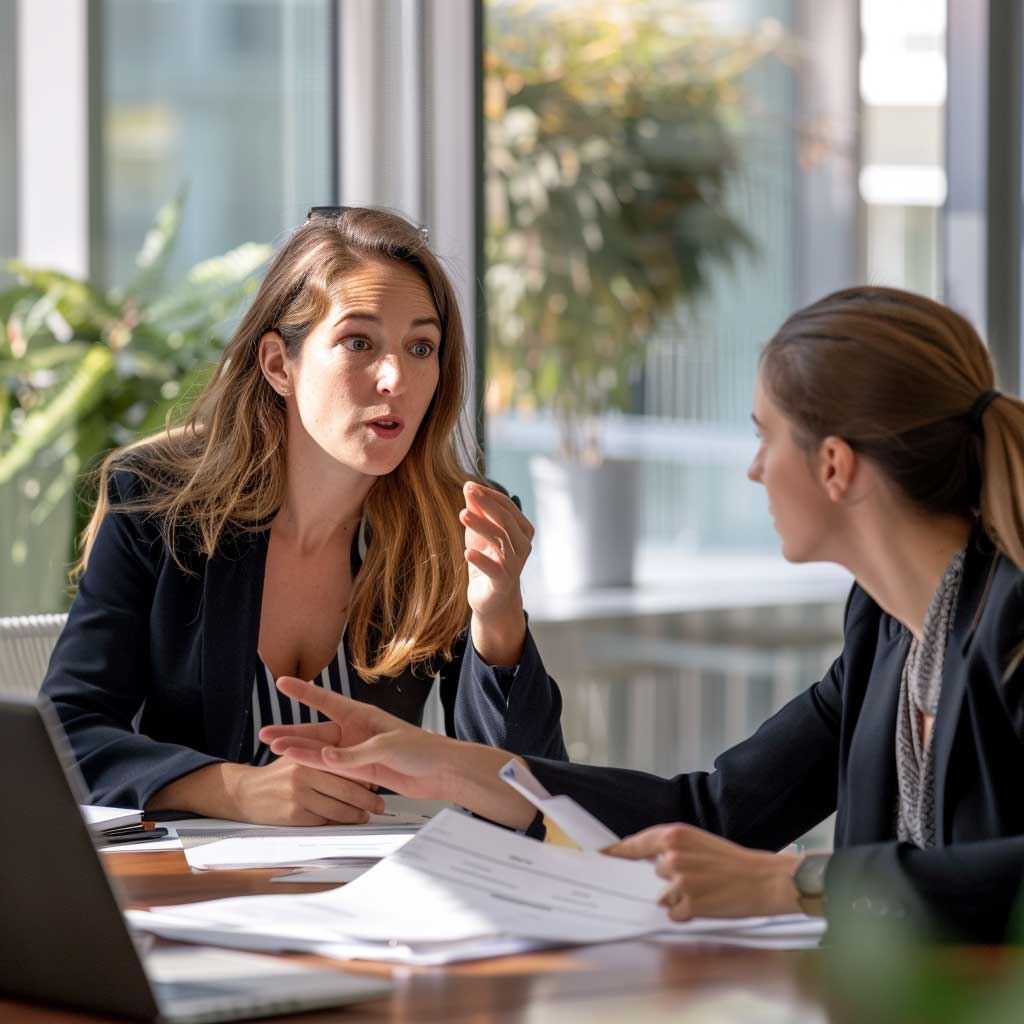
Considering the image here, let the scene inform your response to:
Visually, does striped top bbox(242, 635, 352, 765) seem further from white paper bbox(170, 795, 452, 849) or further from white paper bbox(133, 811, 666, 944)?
white paper bbox(133, 811, 666, 944)

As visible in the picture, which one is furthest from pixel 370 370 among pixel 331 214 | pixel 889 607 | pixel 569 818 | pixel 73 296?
pixel 73 296

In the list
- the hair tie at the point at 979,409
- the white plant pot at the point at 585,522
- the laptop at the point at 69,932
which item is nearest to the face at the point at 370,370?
the hair tie at the point at 979,409

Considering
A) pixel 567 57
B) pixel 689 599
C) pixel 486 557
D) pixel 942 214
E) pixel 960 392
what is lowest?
pixel 689 599

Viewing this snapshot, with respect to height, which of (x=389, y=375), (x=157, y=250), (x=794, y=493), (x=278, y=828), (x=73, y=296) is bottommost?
(x=278, y=828)

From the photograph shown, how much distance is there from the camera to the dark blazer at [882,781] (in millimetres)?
1224

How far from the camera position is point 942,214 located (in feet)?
15.0

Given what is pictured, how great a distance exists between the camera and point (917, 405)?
143 cm

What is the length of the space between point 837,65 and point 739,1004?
11.9 ft

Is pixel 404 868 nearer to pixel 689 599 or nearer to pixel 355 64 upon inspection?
pixel 355 64

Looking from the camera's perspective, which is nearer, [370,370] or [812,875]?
[812,875]

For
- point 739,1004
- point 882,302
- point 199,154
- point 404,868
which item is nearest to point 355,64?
point 199,154

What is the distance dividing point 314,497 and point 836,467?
0.97m

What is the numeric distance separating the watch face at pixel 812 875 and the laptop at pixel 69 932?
341 mm

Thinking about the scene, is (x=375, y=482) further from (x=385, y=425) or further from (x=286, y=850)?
(x=286, y=850)
